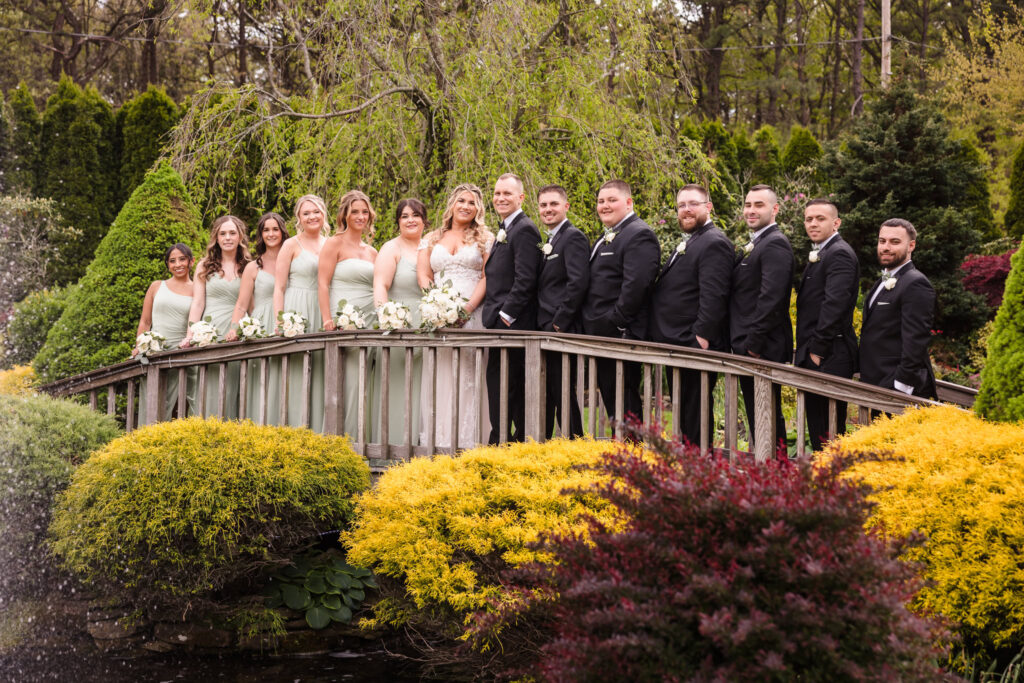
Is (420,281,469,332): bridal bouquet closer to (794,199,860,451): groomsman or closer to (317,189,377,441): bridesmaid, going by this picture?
(317,189,377,441): bridesmaid

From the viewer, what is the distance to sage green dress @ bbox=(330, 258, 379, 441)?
22.9 ft

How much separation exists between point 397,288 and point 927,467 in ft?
13.5

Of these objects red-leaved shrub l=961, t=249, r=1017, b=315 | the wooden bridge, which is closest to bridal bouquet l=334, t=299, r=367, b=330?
the wooden bridge

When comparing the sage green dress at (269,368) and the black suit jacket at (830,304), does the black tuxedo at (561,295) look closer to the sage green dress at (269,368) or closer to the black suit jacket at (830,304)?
the black suit jacket at (830,304)

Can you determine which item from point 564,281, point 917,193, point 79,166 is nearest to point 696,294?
point 564,281

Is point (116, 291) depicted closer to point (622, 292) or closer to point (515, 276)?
point (515, 276)

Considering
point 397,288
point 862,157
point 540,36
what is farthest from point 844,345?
point 862,157

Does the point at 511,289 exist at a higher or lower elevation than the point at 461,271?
lower

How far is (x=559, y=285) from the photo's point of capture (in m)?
6.20

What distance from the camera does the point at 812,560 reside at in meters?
2.56

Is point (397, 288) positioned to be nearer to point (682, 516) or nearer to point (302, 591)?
point (302, 591)

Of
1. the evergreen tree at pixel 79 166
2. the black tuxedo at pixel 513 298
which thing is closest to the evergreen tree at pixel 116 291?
the black tuxedo at pixel 513 298

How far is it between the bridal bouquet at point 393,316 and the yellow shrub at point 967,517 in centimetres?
Answer: 316

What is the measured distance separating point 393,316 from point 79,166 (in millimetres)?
10334
